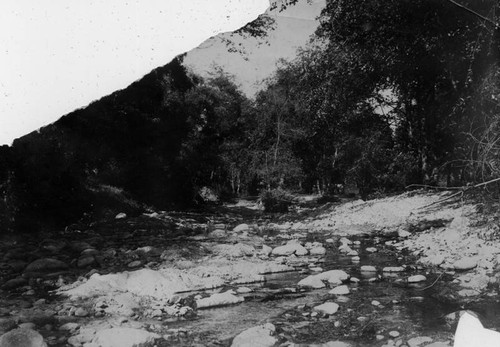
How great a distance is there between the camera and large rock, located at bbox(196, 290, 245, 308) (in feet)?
11.2

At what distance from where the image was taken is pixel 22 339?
2557 millimetres

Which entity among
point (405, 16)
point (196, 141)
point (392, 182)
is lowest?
point (392, 182)

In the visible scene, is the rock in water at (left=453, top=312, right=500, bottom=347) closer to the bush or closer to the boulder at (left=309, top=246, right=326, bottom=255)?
the boulder at (left=309, top=246, right=326, bottom=255)

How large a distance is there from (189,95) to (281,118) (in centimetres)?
234

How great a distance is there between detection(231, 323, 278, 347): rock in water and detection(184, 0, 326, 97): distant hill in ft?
8.89

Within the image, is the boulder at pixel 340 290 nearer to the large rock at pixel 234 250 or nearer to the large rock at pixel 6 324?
the large rock at pixel 234 250

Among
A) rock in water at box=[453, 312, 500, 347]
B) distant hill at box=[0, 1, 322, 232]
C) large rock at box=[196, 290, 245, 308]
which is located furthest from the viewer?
distant hill at box=[0, 1, 322, 232]

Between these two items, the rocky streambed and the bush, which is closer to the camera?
the rocky streambed

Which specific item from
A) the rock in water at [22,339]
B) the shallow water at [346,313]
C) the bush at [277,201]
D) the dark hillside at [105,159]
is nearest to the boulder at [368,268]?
the shallow water at [346,313]

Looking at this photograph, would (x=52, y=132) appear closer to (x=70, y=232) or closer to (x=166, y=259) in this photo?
(x=70, y=232)

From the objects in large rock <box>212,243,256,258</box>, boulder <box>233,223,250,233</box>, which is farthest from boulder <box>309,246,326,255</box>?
boulder <box>233,223,250,233</box>

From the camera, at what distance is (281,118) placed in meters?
10.1

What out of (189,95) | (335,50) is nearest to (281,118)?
(189,95)

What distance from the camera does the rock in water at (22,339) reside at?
252 centimetres
